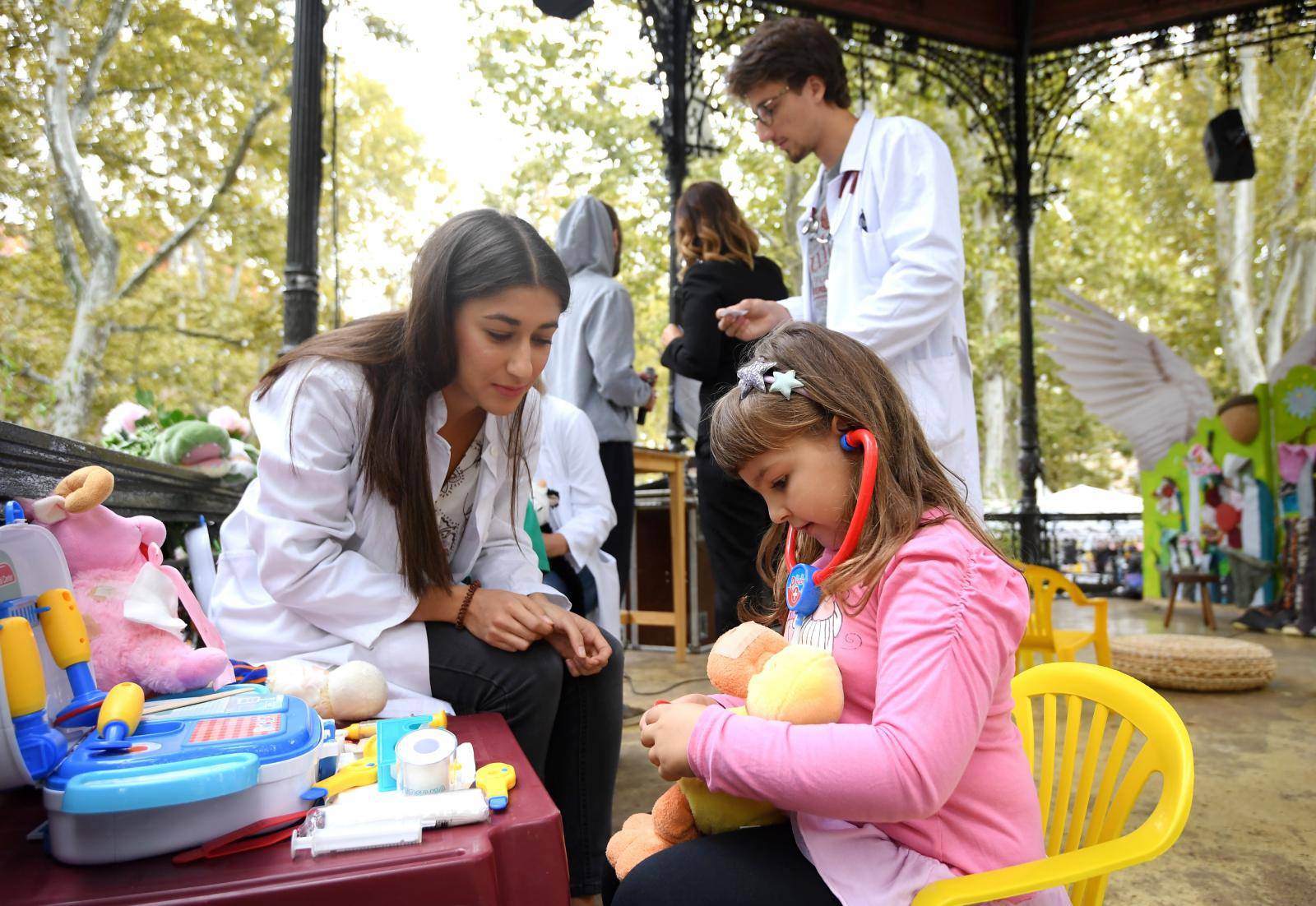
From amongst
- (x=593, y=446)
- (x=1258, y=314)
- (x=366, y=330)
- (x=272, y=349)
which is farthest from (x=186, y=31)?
(x=1258, y=314)

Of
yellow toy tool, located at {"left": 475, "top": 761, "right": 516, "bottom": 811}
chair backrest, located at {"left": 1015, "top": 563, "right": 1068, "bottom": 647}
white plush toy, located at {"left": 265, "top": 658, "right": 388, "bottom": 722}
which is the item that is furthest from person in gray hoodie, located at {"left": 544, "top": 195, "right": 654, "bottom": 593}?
yellow toy tool, located at {"left": 475, "top": 761, "right": 516, "bottom": 811}

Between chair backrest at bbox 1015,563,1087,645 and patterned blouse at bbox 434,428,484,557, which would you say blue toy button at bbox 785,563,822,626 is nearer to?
patterned blouse at bbox 434,428,484,557

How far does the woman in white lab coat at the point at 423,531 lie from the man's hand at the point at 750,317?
0.63 metres

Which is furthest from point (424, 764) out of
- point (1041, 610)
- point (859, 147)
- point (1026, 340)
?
point (1026, 340)

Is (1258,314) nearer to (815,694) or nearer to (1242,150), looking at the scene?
(1242,150)

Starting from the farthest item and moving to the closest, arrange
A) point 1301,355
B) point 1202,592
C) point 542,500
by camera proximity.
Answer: point 1301,355, point 1202,592, point 542,500

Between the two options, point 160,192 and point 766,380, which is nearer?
point 766,380

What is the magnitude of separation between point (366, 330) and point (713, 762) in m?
1.07

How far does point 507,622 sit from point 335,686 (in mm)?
313

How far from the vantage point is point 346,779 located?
92 centimetres

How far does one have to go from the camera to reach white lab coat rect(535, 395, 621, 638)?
127 inches

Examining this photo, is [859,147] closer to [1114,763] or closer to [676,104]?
[1114,763]

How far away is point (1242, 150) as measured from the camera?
275 inches

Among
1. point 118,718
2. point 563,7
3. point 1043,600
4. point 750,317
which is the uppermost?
point 563,7
